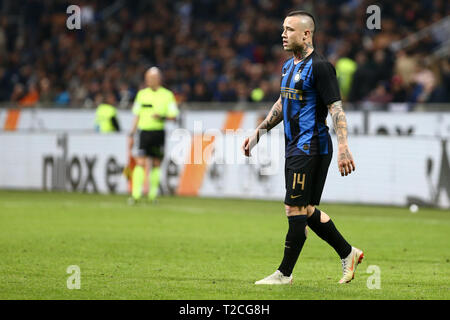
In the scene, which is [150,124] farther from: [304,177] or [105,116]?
[304,177]

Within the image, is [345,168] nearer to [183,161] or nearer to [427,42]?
[183,161]

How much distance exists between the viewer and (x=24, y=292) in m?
7.24

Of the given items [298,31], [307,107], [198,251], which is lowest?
[198,251]

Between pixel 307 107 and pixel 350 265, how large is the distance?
1.39m

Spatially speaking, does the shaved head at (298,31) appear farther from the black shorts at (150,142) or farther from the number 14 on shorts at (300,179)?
the black shorts at (150,142)

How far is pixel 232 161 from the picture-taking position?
19031 mm

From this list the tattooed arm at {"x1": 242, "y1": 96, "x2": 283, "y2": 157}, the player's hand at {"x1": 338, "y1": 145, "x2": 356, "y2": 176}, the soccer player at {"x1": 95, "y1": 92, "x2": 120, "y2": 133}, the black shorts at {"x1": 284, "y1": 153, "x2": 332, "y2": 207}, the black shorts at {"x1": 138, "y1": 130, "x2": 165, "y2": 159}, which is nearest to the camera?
the player's hand at {"x1": 338, "y1": 145, "x2": 356, "y2": 176}

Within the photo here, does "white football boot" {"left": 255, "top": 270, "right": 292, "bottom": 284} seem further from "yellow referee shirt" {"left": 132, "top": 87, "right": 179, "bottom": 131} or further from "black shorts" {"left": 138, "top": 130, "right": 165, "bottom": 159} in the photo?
"black shorts" {"left": 138, "top": 130, "right": 165, "bottom": 159}

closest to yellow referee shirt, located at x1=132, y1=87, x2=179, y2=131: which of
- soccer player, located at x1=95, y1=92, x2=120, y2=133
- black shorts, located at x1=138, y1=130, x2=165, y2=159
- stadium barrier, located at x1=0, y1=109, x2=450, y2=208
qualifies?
black shorts, located at x1=138, y1=130, x2=165, y2=159

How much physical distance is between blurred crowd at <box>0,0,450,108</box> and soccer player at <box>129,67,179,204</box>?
15.8ft

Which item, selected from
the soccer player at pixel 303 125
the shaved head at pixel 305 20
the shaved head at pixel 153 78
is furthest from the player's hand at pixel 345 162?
the shaved head at pixel 153 78

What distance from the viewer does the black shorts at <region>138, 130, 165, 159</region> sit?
1727cm

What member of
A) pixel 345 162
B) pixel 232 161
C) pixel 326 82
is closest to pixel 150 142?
pixel 232 161

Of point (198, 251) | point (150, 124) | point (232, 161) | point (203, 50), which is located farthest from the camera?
point (203, 50)
